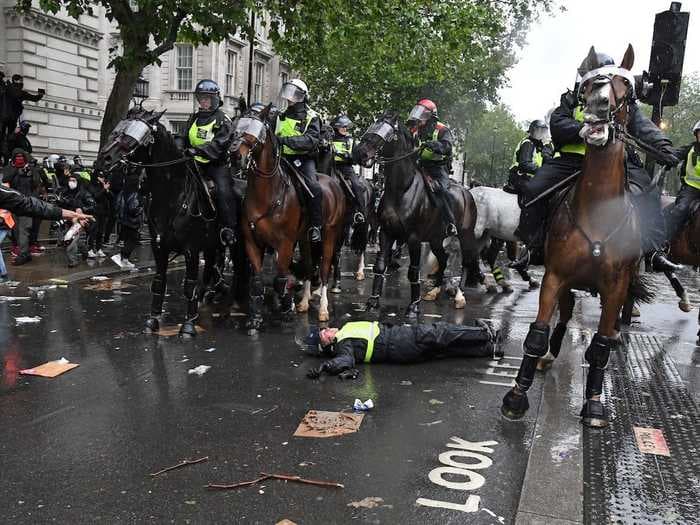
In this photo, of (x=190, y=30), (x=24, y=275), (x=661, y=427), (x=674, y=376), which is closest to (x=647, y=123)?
(x=661, y=427)

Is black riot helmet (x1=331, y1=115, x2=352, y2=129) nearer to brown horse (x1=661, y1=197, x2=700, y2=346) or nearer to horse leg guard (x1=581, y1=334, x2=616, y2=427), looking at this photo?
brown horse (x1=661, y1=197, x2=700, y2=346)

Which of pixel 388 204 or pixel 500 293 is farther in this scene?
pixel 500 293

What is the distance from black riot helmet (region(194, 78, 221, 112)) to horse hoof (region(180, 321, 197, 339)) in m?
2.59

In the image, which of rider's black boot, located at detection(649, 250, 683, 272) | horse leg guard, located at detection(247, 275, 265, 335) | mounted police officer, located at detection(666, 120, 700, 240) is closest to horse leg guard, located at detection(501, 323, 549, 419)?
rider's black boot, located at detection(649, 250, 683, 272)

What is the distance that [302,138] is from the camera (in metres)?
8.64

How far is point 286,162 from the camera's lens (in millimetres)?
8625

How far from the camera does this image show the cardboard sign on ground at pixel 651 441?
4844 millimetres

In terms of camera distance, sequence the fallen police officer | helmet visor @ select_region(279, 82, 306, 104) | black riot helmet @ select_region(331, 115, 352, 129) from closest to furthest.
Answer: the fallen police officer, helmet visor @ select_region(279, 82, 306, 104), black riot helmet @ select_region(331, 115, 352, 129)

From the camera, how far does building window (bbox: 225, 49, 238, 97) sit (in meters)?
38.0

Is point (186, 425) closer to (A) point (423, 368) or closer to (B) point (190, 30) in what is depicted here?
(A) point (423, 368)

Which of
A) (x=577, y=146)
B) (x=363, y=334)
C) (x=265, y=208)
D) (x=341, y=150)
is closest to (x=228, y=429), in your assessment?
(x=363, y=334)

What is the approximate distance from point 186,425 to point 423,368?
107 inches

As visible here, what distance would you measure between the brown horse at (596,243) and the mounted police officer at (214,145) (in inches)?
161

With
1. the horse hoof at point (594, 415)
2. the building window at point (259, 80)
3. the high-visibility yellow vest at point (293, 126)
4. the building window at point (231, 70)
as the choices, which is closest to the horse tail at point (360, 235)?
→ the high-visibility yellow vest at point (293, 126)
